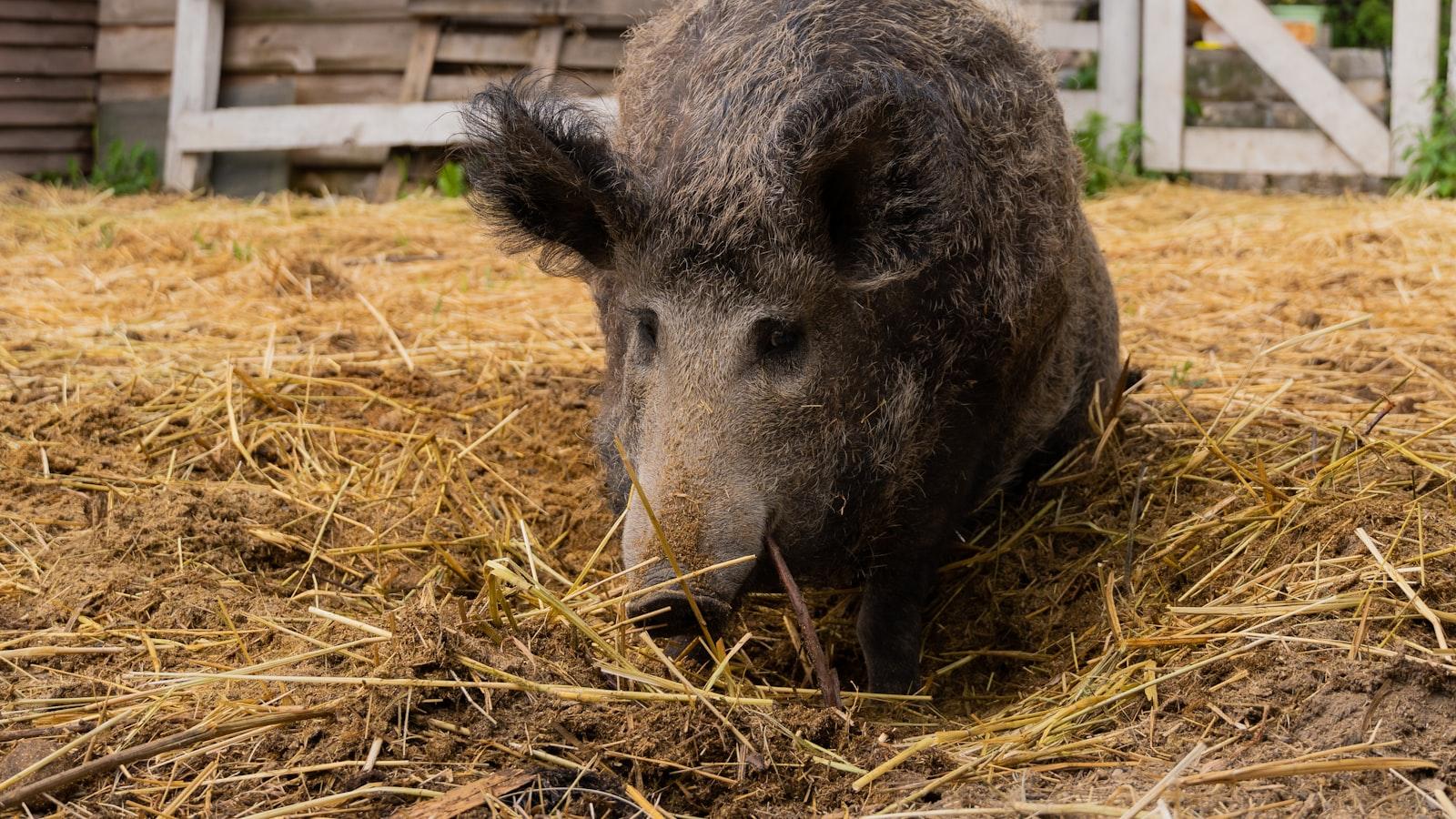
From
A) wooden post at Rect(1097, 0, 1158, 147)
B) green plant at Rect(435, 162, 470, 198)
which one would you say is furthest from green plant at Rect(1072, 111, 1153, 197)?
green plant at Rect(435, 162, 470, 198)

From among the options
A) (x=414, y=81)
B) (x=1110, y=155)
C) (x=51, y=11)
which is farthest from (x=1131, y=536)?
(x=51, y=11)

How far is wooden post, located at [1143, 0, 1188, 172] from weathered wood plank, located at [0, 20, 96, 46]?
8.42 metres

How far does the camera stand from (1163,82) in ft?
31.4

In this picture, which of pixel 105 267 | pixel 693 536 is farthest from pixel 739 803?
pixel 105 267

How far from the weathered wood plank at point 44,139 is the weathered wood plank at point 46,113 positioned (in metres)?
0.06

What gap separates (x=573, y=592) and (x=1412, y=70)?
28.0 ft

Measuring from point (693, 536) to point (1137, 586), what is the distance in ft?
4.56

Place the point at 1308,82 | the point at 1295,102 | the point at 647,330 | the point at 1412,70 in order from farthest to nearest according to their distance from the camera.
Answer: the point at 1295,102, the point at 1308,82, the point at 1412,70, the point at 647,330

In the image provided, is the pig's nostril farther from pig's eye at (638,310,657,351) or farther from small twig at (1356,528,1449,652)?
small twig at (1356,528,1449,652)

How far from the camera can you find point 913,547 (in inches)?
138

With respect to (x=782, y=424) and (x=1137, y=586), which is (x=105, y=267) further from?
(x=1137, y=586)

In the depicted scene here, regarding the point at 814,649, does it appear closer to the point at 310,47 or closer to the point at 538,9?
the point at 538,9

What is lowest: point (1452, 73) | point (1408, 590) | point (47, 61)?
point (1408, 590)

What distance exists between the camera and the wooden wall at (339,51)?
973 cm
